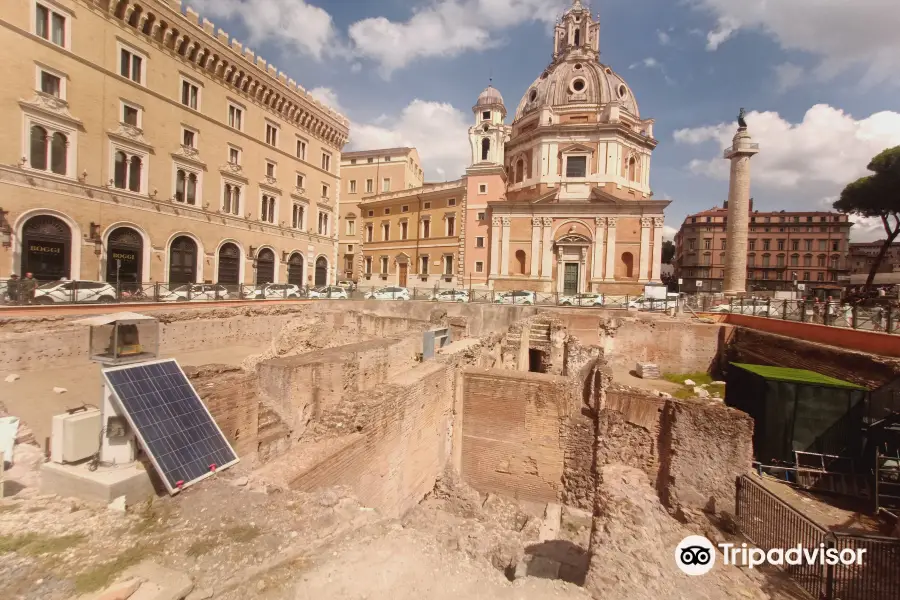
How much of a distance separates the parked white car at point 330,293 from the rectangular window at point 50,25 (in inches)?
606

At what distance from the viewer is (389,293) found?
2775 cm

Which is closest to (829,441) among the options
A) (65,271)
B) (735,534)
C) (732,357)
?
(735,534)

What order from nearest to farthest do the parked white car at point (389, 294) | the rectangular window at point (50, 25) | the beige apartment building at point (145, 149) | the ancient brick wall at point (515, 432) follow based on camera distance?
the ancient brick wall at point (515, 432) < the beige apartment building at point (145, 149) < the rectangular window at point (50, 25) < the parked white car at point (389, 294)

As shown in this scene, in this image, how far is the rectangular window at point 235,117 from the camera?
25.1m

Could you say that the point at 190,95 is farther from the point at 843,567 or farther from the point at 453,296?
the point at 843,567

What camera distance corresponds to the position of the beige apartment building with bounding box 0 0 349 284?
1652 centimetres

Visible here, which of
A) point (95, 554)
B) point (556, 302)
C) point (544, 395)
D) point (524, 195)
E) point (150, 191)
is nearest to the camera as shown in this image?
point (95, 554)

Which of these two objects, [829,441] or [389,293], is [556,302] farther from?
[829,441]

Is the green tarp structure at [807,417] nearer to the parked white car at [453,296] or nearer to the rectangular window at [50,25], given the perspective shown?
the parked white car at [453,296]

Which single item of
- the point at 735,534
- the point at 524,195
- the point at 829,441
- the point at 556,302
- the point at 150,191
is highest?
the point at 524,195

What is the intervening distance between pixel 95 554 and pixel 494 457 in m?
7.17

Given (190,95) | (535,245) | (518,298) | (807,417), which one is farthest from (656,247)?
(190,95)

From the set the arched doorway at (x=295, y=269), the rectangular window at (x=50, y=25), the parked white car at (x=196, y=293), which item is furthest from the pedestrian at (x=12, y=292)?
the arched doorway at (x=295, y=269)

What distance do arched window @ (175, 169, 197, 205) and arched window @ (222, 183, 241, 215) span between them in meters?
1.81
